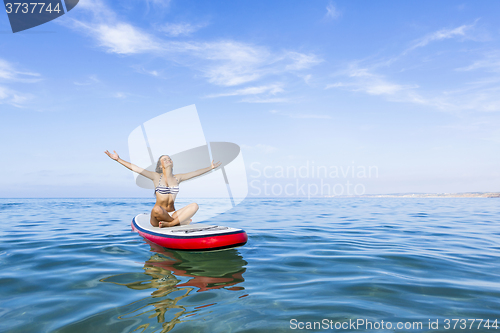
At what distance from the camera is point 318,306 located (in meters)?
3.57

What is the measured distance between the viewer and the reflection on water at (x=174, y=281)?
330 centimetres

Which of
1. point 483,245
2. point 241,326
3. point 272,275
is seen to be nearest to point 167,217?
point 272,275

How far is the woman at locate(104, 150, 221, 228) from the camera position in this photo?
25.1ft

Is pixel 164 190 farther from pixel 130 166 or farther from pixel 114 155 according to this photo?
pixel 114 155

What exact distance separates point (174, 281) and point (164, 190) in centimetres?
358

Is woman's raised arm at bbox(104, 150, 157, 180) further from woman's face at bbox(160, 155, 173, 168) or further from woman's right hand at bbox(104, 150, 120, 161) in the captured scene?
woman's face at bbox(160, 155, 173, 168)

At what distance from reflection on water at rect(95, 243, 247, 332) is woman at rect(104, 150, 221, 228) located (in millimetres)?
982

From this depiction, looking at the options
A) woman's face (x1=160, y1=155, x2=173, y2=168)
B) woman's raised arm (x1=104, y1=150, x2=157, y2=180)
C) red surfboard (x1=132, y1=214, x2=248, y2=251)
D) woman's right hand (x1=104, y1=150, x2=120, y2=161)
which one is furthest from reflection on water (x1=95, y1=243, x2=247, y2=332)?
woman's right hand (x1=104, y1=150, x2=120, y2=161)

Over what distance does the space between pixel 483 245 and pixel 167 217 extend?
855cm

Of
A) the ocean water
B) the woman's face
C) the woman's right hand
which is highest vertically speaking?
the woman's right hand

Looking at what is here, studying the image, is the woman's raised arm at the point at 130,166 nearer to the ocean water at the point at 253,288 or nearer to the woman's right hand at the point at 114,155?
the woman's right hand at the point at 114,155

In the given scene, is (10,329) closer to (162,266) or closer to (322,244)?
(162,266)

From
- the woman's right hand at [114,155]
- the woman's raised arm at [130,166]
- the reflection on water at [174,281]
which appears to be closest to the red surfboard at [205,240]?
the reflection on water at [174,281]

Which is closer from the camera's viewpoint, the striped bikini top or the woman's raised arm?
the woman's raised arm
